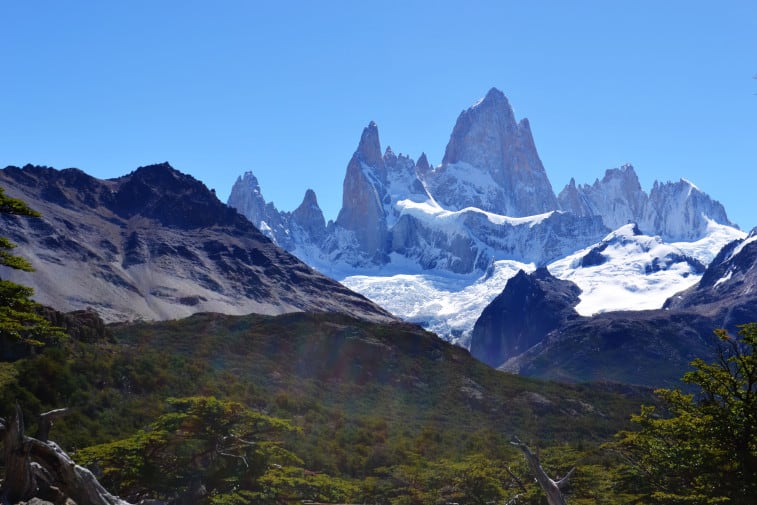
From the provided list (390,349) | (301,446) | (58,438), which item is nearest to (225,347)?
(390,349)

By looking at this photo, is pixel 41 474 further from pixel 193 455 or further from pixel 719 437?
pixel 719 437

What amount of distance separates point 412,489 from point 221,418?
1199 centimetres

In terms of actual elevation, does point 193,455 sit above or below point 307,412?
below

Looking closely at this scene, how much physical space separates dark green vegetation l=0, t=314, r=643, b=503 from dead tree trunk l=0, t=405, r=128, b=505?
31.8ft

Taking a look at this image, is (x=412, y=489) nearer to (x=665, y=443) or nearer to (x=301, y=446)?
(x=665, y=443)

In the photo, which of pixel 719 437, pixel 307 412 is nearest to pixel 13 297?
pixel 719 437

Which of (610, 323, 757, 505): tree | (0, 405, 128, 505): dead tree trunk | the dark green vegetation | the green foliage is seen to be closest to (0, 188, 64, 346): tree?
(0, 405, 128, 505): dead tree trunk

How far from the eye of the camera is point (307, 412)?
8219 cm

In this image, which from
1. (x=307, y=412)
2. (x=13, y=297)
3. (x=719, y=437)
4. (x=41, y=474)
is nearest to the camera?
(x=41, y=474)

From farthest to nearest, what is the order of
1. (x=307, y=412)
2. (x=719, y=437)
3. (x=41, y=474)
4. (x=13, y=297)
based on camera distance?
(x=307, y=412)
(x=719, y=437)
(x=13, y=297)
(x=41, y=474)

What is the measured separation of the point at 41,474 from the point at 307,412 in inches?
2337

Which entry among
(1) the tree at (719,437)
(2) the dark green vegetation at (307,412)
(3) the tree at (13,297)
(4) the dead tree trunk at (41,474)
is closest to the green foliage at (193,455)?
(2) the dark green vegetation at (307,412)

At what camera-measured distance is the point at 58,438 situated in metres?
49.8

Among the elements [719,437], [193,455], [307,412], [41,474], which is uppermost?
[719,437]
